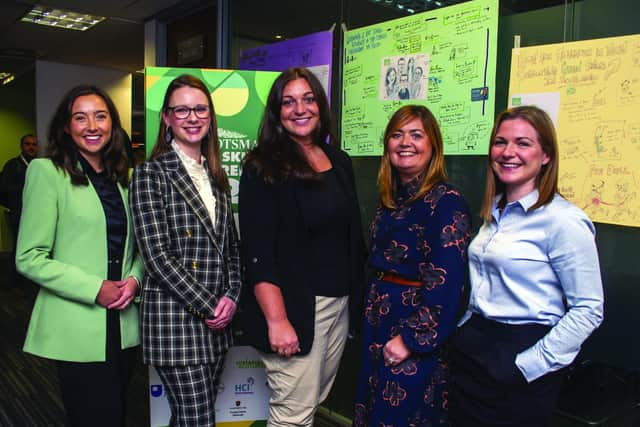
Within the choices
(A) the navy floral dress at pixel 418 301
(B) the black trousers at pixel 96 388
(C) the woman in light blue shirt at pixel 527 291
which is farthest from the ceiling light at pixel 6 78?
(C) the woman in light blue shirt at pixel 527 291

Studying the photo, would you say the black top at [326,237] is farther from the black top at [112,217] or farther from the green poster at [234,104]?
the green poster at [234,104]

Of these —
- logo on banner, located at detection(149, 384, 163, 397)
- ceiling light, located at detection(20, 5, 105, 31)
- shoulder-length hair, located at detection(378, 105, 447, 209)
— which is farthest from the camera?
ceiling light, located at detection(20, 5, 105, 31)

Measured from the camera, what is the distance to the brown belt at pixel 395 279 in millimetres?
1608

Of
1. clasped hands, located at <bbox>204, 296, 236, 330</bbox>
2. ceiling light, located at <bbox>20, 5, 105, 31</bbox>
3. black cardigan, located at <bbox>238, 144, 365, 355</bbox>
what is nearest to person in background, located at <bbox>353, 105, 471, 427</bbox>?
black cardigan, located at <bbox>238, 144, 365, 355</bbox>

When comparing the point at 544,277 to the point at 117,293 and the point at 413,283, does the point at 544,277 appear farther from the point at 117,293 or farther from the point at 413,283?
the point at 117,293

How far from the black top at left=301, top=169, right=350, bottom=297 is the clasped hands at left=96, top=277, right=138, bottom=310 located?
66 cm

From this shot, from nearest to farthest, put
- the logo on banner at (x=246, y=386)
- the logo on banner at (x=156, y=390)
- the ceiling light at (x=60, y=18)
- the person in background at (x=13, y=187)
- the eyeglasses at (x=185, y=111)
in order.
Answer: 1. the eyeglasses at (x=185, y=111)
2. the logo on banner at (x=156, y=390)
3. the logo on banner at (x=246, y=386)
4. the ceiling light at (x=60, y=18)
5. the person in background at (x=13, y=187)

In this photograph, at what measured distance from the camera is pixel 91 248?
1.79 meters

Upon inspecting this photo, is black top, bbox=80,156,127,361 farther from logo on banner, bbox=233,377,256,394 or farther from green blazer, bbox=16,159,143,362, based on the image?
logo on banner, bbox=233,377,256,394

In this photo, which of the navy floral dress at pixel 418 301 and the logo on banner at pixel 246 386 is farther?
the logo on banner at pixel 246 386

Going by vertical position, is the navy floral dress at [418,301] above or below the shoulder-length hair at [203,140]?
below

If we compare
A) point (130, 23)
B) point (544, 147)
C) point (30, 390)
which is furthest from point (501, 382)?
point (130, 23)

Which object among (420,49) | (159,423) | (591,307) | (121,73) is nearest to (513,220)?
(591,307)

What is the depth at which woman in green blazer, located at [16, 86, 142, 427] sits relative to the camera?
5.67 feet
